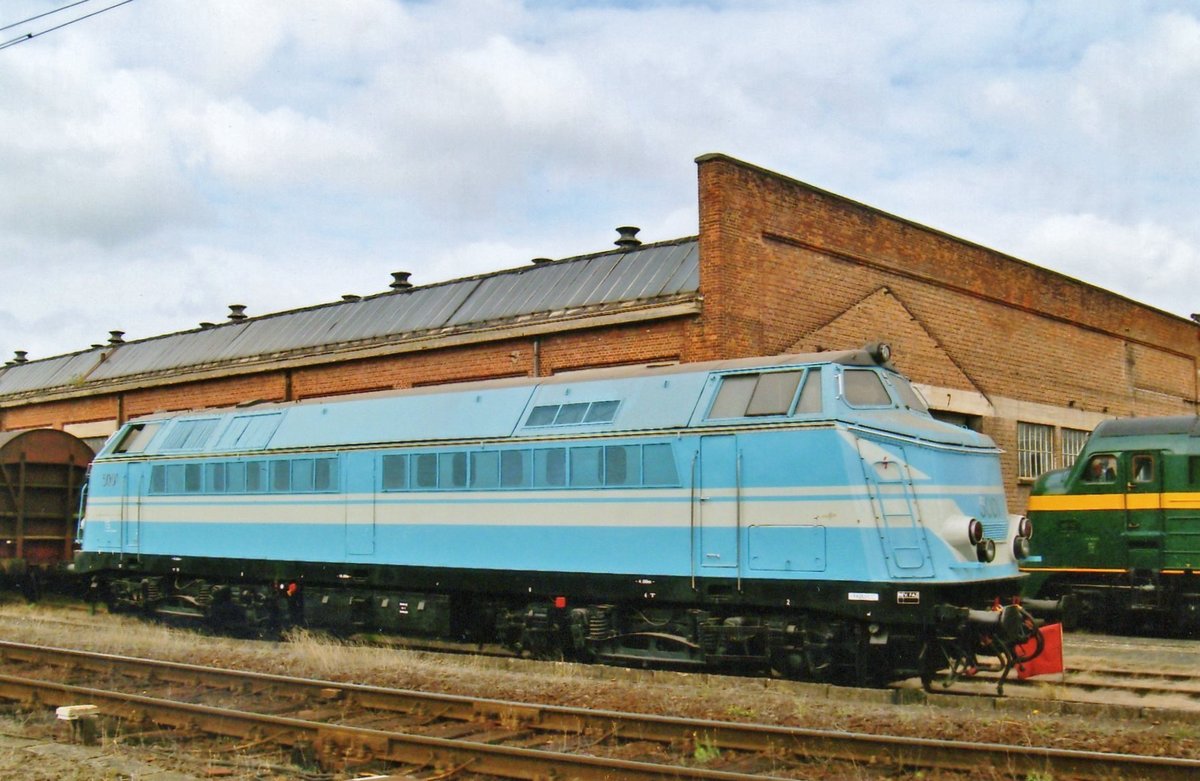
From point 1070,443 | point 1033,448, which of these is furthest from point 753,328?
point 1070,443

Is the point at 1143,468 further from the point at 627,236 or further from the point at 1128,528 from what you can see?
the point at 627,236

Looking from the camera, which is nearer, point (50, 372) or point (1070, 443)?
point (1070, 443)

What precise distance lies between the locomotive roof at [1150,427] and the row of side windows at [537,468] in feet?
32.7

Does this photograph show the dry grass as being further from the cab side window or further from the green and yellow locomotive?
the cab side window

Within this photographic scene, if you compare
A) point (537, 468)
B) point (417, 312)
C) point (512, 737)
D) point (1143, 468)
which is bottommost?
point (512, 737)

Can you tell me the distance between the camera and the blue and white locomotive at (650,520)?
11555 millimetres

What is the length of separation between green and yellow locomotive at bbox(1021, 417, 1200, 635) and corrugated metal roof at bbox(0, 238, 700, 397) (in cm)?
720

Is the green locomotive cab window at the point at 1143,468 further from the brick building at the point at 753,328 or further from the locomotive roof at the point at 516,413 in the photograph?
the locomotive roof at the point at 516,413

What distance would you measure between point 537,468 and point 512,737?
4.14 meters

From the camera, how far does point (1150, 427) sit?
61.2ft

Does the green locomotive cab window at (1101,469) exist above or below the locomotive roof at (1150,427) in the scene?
below

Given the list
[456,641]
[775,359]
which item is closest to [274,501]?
[456,641]


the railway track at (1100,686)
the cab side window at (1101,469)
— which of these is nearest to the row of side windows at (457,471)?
the railway track at (1100,686)

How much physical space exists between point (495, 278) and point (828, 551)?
1533 centimetres
